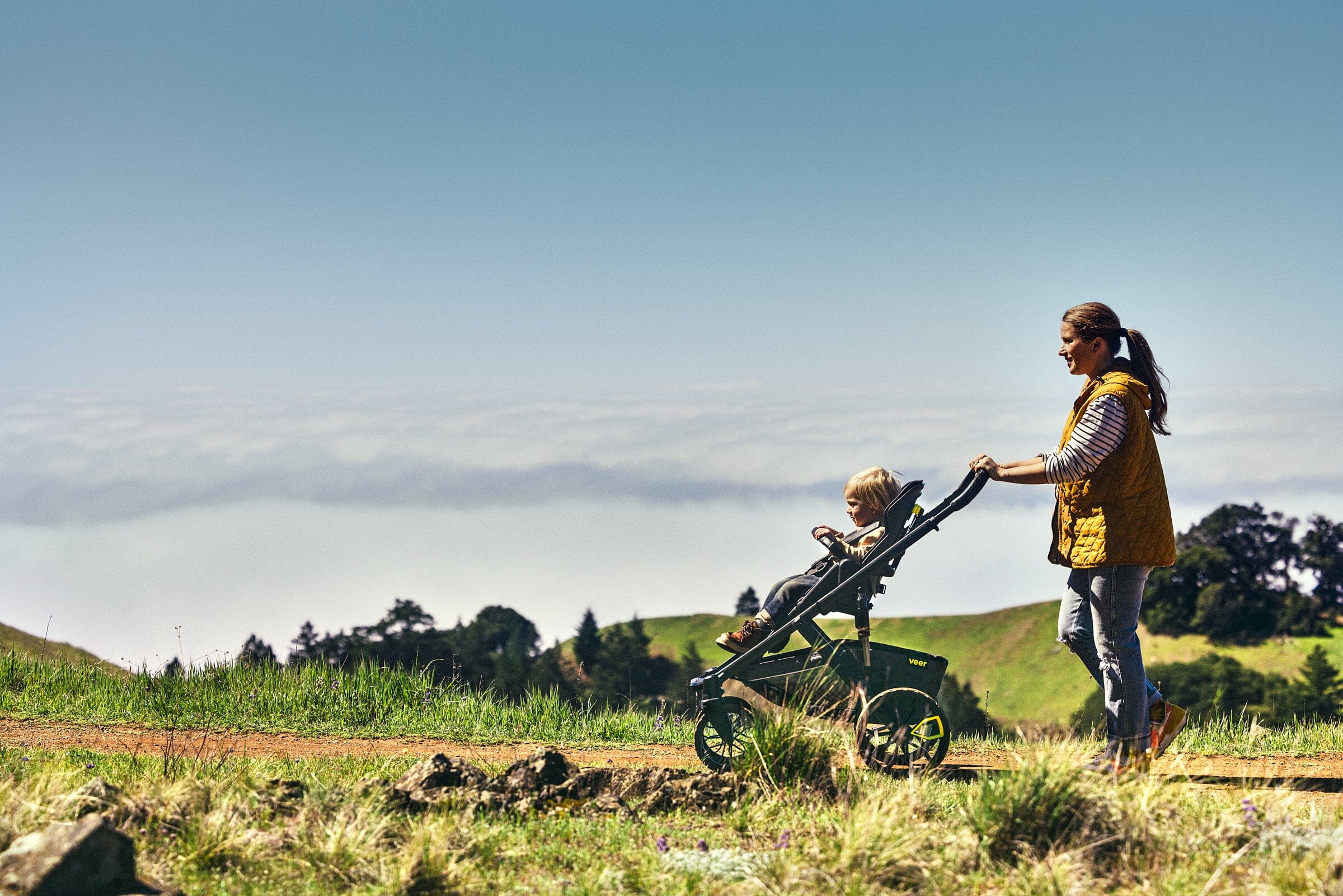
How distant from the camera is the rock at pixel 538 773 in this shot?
5973 mm

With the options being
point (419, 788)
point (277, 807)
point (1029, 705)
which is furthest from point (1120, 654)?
point (1029, 705)

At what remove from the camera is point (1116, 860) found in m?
4.91

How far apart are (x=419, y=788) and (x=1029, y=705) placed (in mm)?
99930

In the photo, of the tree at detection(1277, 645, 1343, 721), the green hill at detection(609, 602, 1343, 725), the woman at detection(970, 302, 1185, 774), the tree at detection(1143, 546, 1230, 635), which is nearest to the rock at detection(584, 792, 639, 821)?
the woman at detection(970, 302, 1185, 774)

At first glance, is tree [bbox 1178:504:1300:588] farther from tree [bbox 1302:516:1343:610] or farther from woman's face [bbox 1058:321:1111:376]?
woman's face [bbox 1058:321:1111:376]

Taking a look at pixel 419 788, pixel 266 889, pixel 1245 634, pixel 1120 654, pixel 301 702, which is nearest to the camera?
pixel 266 889

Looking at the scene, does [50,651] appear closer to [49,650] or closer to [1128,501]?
[49,650]

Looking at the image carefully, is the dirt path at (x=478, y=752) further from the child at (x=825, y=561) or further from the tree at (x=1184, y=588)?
the tree at (x=1184, y=588)

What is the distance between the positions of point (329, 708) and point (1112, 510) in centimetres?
642

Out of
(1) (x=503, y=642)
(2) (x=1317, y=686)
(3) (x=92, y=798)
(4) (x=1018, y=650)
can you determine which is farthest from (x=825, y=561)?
(4) (x=1018, y=650)

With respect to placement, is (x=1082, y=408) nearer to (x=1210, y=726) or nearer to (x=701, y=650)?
(x=1210, y=726)

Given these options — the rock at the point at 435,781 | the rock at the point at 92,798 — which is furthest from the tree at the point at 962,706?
the rock at the point at 92,798

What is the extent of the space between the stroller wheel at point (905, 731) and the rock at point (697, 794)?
106 cm

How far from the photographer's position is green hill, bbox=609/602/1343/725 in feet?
258
